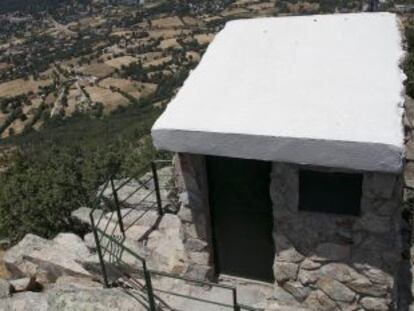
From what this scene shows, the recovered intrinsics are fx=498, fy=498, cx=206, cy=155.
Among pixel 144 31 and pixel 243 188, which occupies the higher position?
pixel 243 188

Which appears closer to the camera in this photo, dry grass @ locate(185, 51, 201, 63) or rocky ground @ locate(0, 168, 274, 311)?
rocky ground @ locate(0, 168, 274, 311)

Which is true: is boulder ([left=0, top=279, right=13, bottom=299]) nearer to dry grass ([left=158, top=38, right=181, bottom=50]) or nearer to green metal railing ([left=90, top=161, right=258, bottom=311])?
green metal railing ([left=90, top=161, right=258, bottom=311])

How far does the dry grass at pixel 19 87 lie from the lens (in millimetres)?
122500

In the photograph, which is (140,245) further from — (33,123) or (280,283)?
(33,123)

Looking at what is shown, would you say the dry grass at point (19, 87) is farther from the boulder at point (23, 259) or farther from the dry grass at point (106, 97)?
the boulder at point (23, 259)

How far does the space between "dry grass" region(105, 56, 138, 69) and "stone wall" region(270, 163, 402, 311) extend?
130 m

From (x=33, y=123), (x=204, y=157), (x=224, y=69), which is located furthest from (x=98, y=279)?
(x=33, y=123)

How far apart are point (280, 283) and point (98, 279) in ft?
11.0

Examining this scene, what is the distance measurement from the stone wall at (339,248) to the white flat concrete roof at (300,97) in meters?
0.48

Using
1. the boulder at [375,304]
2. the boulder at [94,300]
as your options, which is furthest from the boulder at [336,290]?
the boulder at [94,300]

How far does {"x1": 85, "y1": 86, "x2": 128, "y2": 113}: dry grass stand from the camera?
104975 mm

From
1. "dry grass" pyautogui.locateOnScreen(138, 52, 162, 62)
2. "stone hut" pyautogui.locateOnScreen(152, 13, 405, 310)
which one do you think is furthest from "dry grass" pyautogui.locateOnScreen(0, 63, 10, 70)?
"stone hut" pyautogui.locateOnScreen(152, 13, 405, 310)

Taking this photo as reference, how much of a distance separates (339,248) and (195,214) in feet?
6.65

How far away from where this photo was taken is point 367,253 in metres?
6.06
